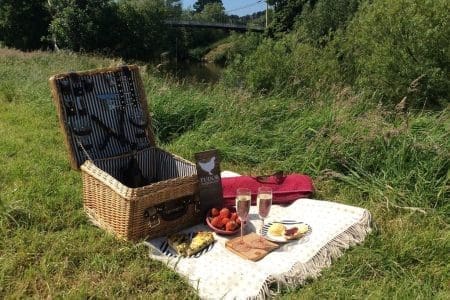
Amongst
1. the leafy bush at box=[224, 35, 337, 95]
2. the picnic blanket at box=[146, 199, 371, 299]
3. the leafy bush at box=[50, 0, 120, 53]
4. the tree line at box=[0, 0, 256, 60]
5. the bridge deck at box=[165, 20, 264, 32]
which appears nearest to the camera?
the picnic blanket at box=[146, 199, 371, 299]

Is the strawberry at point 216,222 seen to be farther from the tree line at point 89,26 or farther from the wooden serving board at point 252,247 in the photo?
the tree line at point 89,26

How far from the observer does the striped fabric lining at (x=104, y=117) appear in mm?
3840

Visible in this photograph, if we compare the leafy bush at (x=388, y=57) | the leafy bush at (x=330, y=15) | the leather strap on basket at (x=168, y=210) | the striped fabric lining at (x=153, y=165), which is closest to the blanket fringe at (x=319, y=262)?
the leather strap on basket at (x=168, y=210)

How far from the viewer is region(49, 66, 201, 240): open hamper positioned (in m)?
3.19

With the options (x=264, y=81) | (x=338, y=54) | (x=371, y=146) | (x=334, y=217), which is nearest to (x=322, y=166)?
(x=371, y=146)

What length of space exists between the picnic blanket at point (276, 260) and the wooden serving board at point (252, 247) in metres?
0.03

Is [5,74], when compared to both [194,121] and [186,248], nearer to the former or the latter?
[194,121]

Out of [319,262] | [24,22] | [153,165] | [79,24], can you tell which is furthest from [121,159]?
[24,22]

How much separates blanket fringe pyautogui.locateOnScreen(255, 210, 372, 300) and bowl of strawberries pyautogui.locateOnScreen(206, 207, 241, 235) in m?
0.57

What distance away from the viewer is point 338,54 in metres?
16.5

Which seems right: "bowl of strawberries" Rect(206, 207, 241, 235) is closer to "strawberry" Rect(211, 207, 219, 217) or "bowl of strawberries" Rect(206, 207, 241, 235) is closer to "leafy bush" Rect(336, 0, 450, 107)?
"strawberry" Rect(211, 207, 219, 217)

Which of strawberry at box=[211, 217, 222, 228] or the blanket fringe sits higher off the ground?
strawberry at box=[211, 217, 222, 228]

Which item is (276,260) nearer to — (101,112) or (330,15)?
(101,112)

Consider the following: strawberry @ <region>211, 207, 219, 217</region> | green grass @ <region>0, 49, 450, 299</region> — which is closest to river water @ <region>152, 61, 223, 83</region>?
green grass @ <region>0, 49, 450, 299</region>
